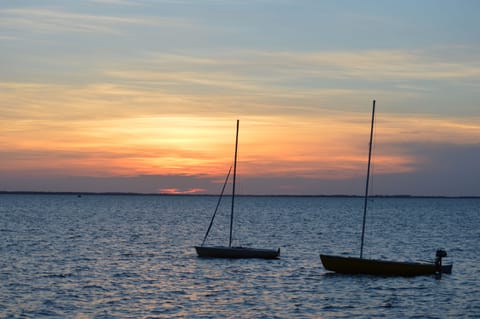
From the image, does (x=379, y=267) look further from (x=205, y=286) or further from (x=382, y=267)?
(x=205, y=286)

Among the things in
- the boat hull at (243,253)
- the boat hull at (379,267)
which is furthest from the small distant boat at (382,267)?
the boat hull at (243,253)

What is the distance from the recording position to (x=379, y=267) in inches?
2105

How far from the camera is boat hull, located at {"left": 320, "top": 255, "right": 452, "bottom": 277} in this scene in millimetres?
53469

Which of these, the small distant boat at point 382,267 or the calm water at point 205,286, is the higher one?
the small distant boat at point 382,267

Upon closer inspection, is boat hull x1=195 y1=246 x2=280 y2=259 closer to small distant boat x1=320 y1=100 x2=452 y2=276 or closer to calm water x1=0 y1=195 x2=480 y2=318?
calm water x1=0 y1=195 x2=480 y2=318

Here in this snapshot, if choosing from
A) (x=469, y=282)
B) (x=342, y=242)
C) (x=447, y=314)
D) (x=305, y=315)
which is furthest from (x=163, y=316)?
(x=342, y=242)

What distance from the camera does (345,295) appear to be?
151 ft

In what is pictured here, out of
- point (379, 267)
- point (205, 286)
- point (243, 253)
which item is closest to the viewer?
point (205, 286)

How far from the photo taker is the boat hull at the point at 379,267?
2105 inches

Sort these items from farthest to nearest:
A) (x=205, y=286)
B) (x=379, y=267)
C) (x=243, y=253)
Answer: (x=243, y=253), (x=379, y=267), (x=205, y=286)

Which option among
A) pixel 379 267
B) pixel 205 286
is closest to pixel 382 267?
pixel 379 267

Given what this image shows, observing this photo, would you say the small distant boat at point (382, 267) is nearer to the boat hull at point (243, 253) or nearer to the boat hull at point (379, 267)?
the boat hull at point (379, 267)

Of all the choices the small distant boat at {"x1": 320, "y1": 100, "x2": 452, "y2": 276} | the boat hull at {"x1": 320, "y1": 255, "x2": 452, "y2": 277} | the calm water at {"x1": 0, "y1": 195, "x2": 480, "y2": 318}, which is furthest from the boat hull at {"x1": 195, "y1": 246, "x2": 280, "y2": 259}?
the small distant boat at {"x1": 320, "y1": 100, "x2": 452, "y2": 276}

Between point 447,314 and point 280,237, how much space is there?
57872mm
